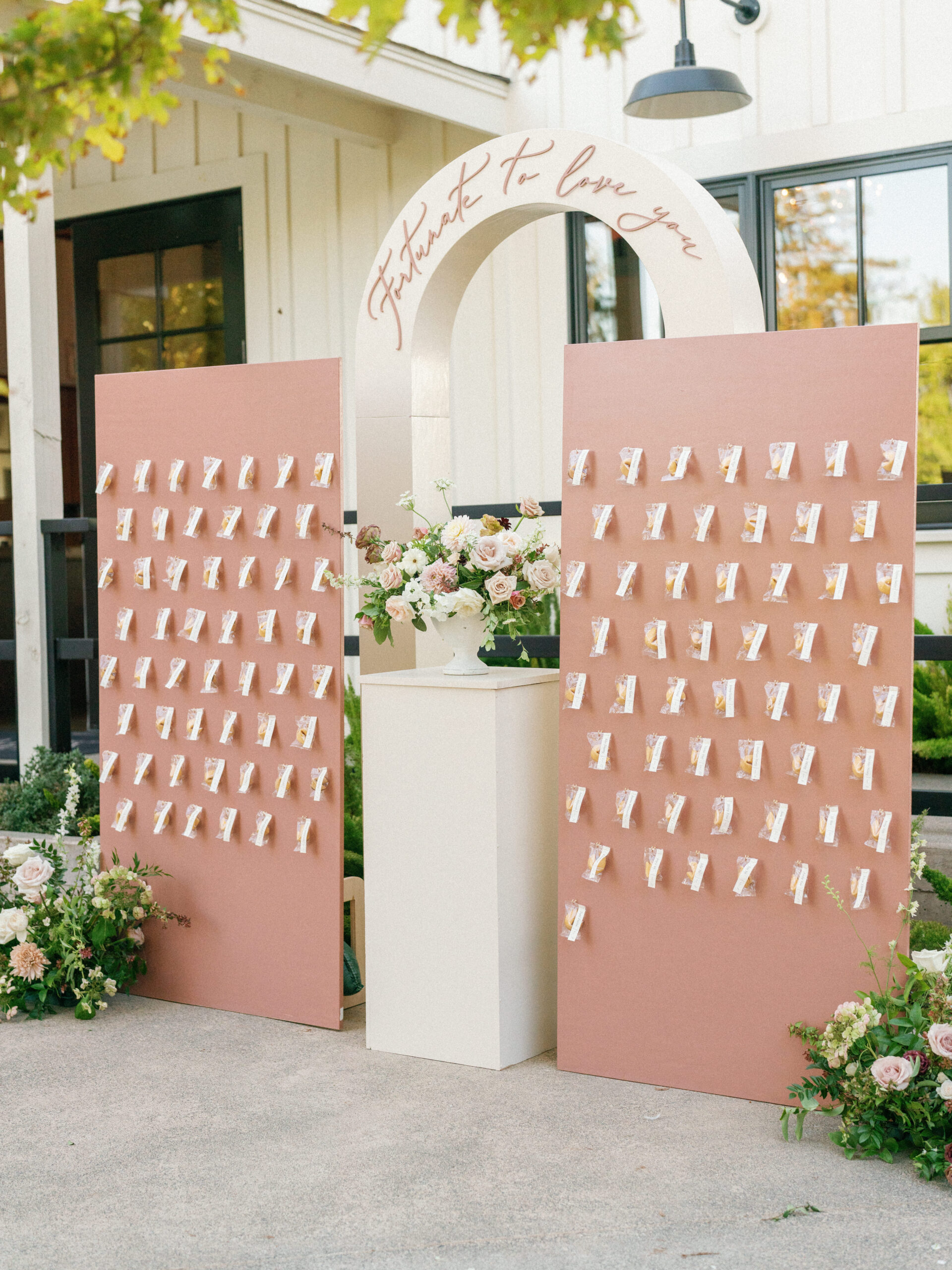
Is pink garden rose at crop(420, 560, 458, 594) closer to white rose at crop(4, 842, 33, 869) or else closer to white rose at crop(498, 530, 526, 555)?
white rose at crop(498, 530, 526, 555)

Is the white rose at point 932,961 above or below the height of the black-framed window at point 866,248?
below

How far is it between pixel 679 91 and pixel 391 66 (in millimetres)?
1476

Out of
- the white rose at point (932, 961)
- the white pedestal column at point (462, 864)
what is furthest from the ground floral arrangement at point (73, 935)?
the white rose at point (932, 961)

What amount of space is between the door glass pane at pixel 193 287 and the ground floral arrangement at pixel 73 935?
3573 mm

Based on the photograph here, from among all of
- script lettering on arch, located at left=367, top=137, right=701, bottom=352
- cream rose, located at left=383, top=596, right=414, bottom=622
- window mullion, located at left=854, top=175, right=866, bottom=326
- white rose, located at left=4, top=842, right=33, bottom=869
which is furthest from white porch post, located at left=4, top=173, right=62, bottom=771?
window mullion, located at left=854, top=175, right=866, bottom=326

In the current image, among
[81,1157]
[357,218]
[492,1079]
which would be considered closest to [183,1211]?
[81,1157]

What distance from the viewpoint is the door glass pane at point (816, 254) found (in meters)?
5.91

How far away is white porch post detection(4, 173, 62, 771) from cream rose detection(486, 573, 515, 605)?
2.61 metres

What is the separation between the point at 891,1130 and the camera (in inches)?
125

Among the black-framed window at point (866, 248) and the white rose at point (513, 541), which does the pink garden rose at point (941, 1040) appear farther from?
the black-framed window at point (866, 248)

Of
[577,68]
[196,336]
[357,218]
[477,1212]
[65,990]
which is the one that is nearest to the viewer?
[477,1212]

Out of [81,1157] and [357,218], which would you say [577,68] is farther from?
[81,1157]

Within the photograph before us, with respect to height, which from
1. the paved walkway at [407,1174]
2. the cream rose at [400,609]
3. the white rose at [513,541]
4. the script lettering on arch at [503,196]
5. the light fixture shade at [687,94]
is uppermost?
the light fixture shade at [687,94]

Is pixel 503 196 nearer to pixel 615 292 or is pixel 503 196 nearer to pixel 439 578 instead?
pixel 439 578
